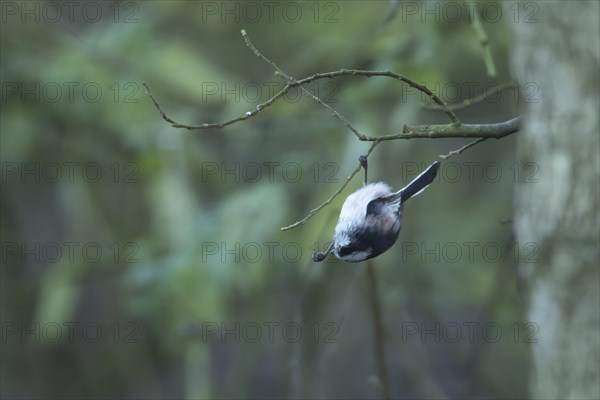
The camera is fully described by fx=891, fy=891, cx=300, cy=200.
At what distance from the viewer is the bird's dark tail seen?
1.77 m

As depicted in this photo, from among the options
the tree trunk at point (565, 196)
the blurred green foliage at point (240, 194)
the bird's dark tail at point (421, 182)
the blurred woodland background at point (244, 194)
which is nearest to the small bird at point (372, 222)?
the bird's dark tail at point (421, 182)

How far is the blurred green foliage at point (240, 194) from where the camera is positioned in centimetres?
393

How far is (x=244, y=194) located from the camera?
13.4ft

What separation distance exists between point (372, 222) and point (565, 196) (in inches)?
25.7

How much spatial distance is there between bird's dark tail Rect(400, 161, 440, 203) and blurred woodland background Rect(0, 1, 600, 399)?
1.14 meters

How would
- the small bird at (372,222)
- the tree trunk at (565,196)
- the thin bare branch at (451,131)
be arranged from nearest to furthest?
the thin bare branch at (451,131)
the small bird at (372,222)
the tree trunk at (565,196)

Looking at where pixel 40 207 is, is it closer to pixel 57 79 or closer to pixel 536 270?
pixel 57 79

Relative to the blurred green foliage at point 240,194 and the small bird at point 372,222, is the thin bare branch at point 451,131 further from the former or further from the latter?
the blurred green foliage at point 240,194

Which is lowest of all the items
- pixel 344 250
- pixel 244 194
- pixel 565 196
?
pixel 344 250

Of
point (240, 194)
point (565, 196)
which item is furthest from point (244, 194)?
point (565, 196)

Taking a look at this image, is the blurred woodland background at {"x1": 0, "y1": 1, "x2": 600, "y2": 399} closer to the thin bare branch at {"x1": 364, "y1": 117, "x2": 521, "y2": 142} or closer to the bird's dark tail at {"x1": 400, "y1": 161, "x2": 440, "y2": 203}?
the bird's dark tail at {"x1": 400, "y1": 161, "x2": 440, "y2": 203}

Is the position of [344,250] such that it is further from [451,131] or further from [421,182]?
[451,131]

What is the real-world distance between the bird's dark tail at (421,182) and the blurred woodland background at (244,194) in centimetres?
114

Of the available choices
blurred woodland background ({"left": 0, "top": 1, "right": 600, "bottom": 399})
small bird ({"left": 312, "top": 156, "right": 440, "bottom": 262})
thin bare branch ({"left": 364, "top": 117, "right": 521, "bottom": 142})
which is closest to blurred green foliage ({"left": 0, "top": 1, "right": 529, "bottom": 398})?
blurred woodland background ({"left": 0, "top": 1, "right": 600, "bottom": 399})
